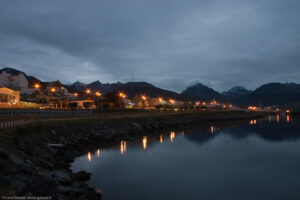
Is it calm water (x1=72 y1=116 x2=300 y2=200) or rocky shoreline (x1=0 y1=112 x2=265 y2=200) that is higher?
rocky shoreline (x1=0 y1=112 x2=265 y2=200)

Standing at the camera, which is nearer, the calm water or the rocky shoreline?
the rocky shoreline

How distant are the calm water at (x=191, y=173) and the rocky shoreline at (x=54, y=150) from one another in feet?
8.98

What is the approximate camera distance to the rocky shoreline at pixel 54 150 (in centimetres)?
1204

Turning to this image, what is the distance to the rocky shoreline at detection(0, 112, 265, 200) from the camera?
1204 centimetres

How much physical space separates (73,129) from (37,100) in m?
44.5

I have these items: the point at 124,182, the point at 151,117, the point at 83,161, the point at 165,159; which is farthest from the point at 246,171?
the point at 151,117

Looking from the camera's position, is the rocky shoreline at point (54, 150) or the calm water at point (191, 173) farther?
→ the calm water at point (191, 173)

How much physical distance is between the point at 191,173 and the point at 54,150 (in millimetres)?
17143

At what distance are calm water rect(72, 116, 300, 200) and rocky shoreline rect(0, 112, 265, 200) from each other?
8.98ft

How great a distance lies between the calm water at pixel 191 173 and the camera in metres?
19.5

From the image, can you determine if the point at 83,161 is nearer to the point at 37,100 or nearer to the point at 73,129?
the point at 73,129

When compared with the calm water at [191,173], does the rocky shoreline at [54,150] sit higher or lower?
higher

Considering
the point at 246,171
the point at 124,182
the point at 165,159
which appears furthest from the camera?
the point at 165,159

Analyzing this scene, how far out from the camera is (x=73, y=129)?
3959 centimetres
